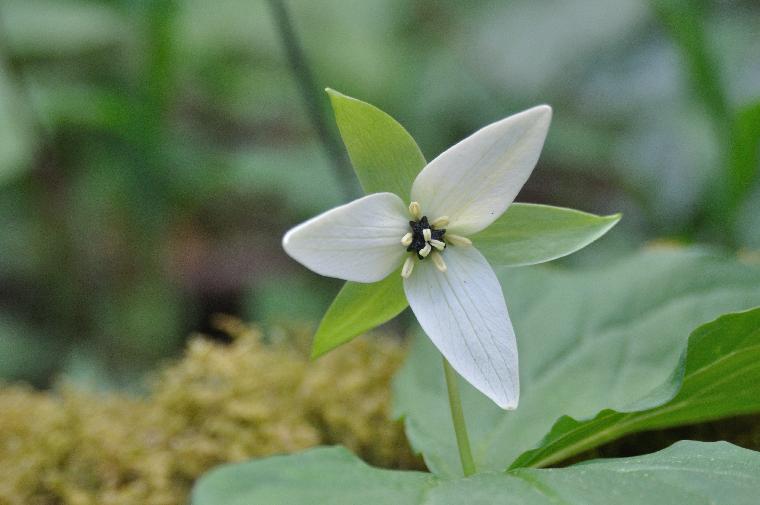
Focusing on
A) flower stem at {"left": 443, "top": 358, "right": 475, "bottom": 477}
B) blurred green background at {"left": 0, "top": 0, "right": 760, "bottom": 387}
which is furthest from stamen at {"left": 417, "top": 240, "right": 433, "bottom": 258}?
blurred green background at {"left": 0, "top": 0, "right": 760, "bottom": 387}

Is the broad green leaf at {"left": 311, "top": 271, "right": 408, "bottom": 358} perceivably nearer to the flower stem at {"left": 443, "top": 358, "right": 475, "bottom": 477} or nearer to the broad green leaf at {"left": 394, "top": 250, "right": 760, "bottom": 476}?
the flower stem at {"left": 443, "top": 358, "right": 475, "bottom": 477}

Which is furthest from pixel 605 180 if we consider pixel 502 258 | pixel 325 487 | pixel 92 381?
pixel 325 487

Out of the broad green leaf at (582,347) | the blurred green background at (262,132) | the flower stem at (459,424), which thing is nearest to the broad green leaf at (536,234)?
the flower stem at (459,424)

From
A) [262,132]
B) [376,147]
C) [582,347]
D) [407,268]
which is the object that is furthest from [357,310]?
[262,132]

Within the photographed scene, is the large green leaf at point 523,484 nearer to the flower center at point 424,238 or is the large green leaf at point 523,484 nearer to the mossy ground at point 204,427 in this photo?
the flower center at point 424,238

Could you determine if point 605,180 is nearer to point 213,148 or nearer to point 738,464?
point 213,148

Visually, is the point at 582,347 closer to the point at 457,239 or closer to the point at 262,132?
the point at 457,239
